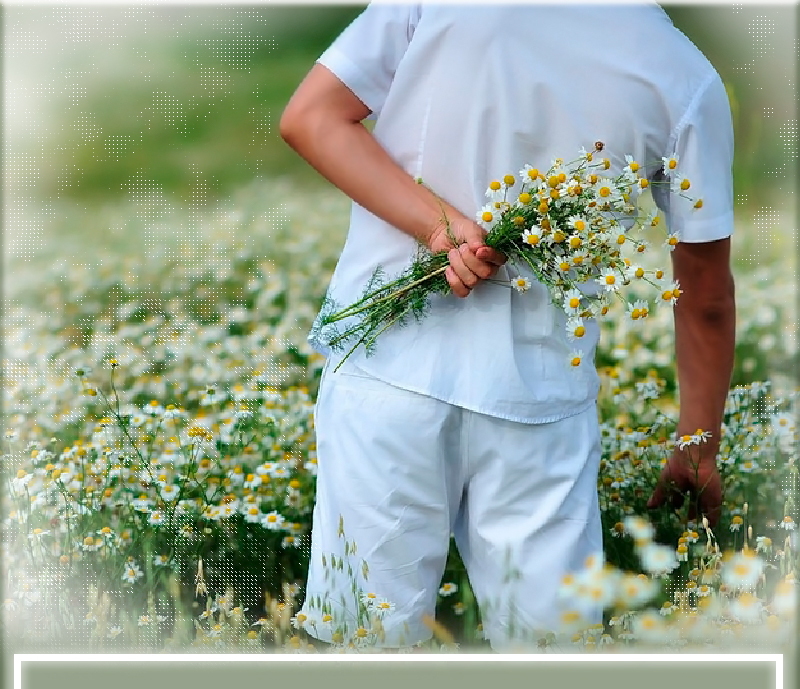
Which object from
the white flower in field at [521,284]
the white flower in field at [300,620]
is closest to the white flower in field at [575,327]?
the white flower in field at [521,284]

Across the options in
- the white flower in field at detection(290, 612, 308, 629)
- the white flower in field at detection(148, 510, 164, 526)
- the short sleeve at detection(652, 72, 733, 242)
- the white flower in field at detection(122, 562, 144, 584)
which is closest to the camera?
the short sleeve at detection(652, 72, 733, 242)

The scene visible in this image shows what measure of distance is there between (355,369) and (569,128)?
66 centimetres

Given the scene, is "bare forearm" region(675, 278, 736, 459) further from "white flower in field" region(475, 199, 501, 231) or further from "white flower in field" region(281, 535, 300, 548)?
"white flower in field" region(281, 535, 300, 548)

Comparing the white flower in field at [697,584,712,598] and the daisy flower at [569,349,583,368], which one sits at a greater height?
the daisy flower at [569,349,583,368]

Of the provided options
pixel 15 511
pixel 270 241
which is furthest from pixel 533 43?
pixel 270 241

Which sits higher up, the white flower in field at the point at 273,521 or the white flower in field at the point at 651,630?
the white flower in field at the point at 273,521

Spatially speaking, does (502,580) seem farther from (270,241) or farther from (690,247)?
(270,241)

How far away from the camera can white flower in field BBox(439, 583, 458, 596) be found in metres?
2.68

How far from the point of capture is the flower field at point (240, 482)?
2127 mm

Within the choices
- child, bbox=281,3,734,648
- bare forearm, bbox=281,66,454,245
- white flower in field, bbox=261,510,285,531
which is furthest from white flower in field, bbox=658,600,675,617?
white flower in field, bbox=261,510,285,531

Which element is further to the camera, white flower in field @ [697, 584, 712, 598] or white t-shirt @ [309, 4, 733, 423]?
white flower in field @ [697, 584, 712, 598]

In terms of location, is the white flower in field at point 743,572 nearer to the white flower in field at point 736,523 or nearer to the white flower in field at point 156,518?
the white flower in field at point 736,523

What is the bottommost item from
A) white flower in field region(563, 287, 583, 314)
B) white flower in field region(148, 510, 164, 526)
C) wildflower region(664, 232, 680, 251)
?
white flower in field region(148, 510, 164, 526)

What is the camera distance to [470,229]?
1814 mm
